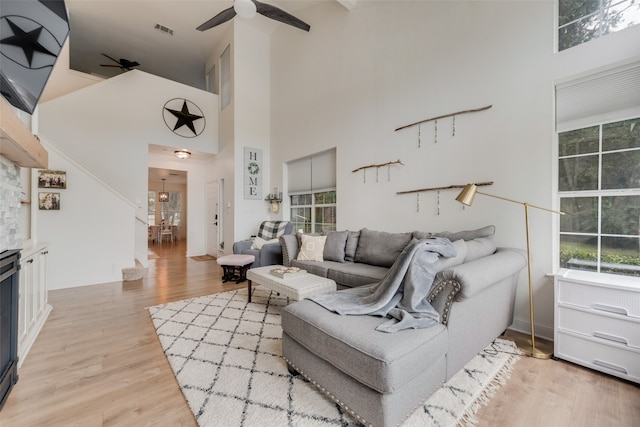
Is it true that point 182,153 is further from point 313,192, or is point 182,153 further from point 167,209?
point 167,209

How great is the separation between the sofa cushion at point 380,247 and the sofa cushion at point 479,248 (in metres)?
0.85

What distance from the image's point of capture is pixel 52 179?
4027mm

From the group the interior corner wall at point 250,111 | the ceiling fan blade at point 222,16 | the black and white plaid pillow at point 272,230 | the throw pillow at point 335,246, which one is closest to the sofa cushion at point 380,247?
the throw pillow at point 335,246

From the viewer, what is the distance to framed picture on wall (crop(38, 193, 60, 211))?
3953 millimetres

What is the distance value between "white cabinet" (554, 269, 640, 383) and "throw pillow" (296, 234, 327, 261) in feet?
8.22

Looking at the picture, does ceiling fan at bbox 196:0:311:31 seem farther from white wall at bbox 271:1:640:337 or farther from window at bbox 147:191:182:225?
window at bbox 147:191:182:225

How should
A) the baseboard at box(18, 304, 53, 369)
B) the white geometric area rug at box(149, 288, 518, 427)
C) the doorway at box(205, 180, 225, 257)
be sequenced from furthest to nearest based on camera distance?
1. the doorway at box(205, 180, 225, 257)
2. the baseboard at box(18, 304, 53, 369)
3. the white geometric area rug at box(149, 288, 518, 427)

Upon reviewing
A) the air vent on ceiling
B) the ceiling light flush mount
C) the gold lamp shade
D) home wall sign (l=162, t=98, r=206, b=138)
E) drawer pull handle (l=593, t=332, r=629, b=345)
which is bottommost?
drawer pull handle (l=593, t=332, r=629, b=345)

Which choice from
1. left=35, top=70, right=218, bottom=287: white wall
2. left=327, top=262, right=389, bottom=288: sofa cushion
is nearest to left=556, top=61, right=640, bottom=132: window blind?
left=327, top=262, right=389, bottom=288: sofa cushion

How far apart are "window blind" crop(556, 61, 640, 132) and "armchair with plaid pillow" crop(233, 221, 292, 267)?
391cm

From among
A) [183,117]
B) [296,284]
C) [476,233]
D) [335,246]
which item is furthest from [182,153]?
[476,233]

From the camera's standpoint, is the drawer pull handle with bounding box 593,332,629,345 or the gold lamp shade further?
the gold lamp shade

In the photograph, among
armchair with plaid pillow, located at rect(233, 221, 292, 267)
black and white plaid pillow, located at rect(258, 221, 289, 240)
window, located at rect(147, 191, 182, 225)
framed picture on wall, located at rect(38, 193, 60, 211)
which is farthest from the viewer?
window, located at rect(147, 191, 182, 225)

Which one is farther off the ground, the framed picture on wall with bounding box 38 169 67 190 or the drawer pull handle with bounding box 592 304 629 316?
the framed picture on wall with bounding box 38 169 67 190
